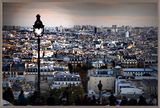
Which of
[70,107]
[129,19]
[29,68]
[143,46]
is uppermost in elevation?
[129,19]

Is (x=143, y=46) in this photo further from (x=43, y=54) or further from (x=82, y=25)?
(x=43, y=54)

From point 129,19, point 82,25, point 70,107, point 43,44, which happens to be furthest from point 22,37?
point 129,19

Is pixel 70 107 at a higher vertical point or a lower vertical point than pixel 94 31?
lower

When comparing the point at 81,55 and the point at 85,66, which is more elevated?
the point at 81,55
